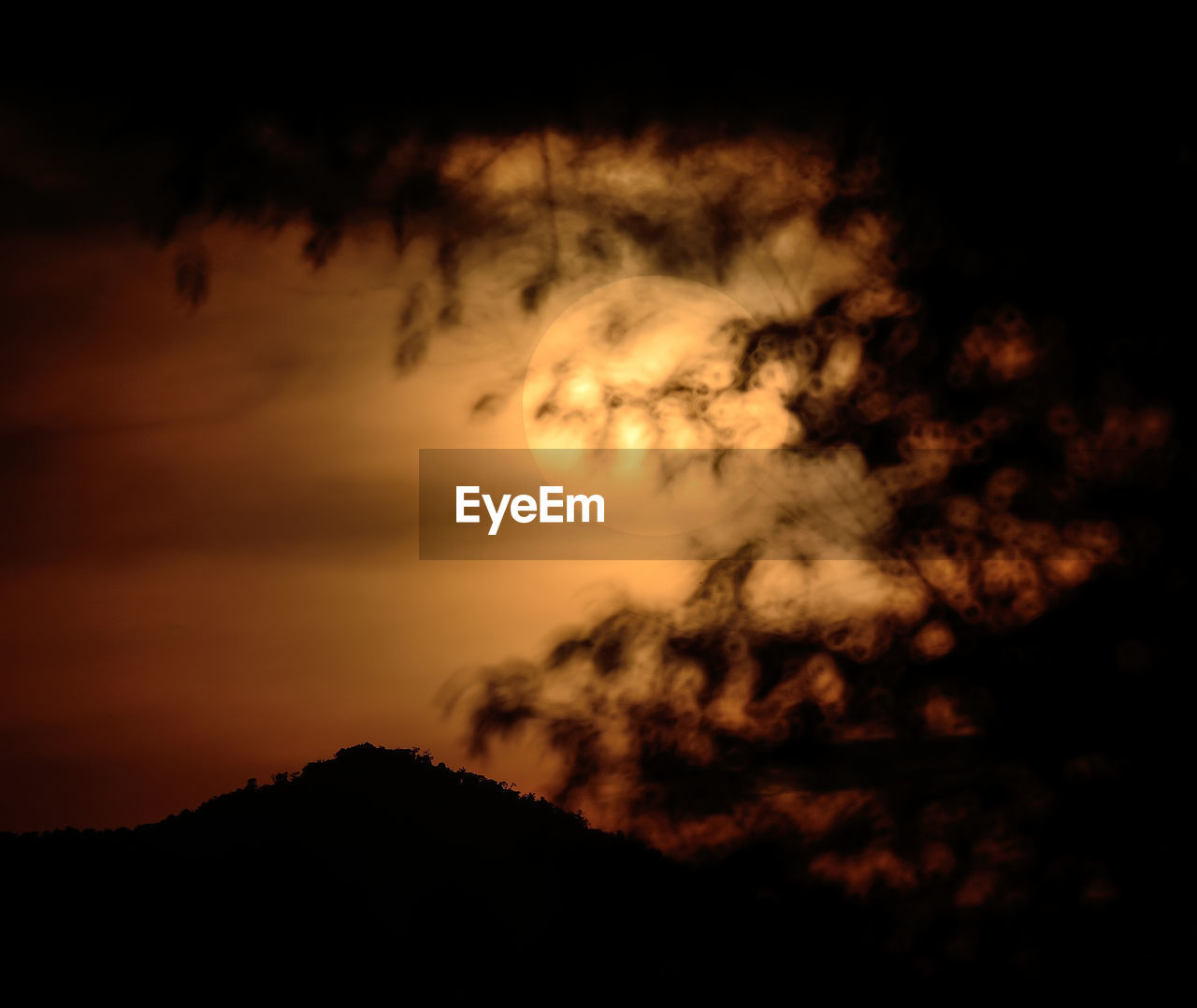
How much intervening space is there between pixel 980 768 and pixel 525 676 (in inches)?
58.0

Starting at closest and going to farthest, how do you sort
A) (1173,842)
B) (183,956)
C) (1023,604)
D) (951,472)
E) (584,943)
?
(1173,842)
(1023,604)
(951,472)
(183,956)
(584,943)

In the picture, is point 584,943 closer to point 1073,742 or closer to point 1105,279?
point 1073,742

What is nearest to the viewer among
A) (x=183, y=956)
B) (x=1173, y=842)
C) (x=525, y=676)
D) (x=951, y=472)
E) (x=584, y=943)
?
(x=1173, y=842)

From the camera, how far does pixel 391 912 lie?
25.3ft

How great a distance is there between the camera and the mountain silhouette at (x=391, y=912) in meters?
5.98

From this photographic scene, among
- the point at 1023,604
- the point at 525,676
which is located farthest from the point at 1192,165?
the point at 525,676

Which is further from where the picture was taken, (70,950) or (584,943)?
(584,943)

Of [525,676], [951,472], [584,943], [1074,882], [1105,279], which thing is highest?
[1105,279]

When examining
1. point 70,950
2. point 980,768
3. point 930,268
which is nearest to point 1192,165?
point 930,268

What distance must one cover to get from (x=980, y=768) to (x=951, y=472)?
924 mm

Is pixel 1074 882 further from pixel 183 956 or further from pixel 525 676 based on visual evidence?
pixel 183 956

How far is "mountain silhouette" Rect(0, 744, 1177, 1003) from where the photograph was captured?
236 inches

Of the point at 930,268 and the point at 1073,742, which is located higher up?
the point at 930,268

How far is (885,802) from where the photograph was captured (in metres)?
2.71
